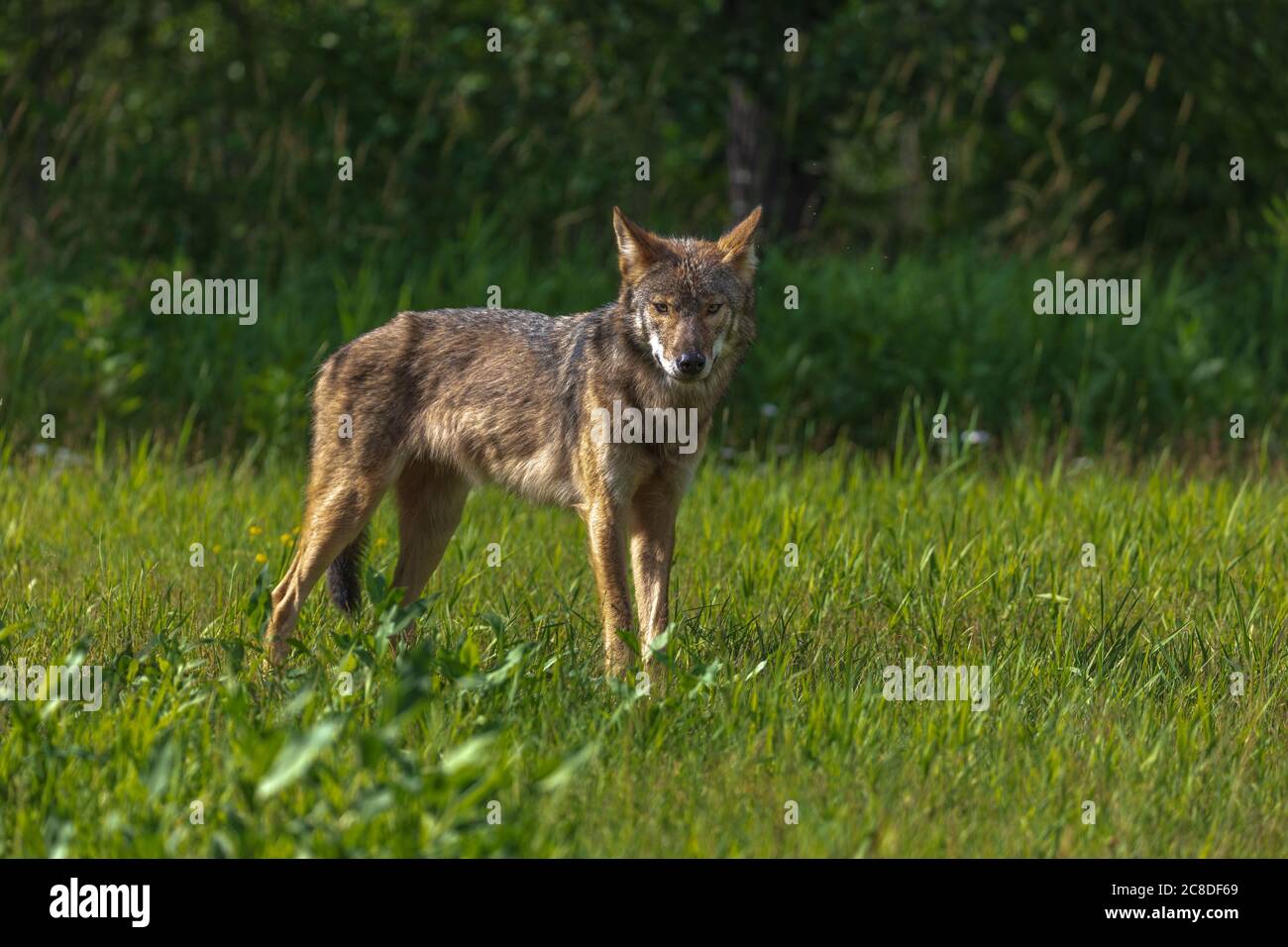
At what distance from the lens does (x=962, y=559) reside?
691cm

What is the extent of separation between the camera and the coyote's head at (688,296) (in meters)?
5.73

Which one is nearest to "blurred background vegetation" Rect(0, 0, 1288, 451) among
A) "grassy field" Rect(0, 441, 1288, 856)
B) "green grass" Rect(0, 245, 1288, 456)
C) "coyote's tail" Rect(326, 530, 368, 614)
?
"green grass" Rect(0, 245, 1288, 456)

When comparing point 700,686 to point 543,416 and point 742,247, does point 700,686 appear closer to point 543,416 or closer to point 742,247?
point 543,416

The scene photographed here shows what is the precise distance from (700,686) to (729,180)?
845 cm

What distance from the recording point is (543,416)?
6312 millimetres

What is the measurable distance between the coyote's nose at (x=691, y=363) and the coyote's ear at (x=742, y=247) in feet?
1.97

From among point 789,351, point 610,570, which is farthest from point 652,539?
point 789,351

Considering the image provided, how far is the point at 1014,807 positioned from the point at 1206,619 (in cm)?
223

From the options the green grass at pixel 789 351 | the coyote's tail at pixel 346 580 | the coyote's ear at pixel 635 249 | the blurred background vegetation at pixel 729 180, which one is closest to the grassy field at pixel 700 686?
the coyote's tail at pixel 346 580

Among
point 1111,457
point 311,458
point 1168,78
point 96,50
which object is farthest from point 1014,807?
point 96,50

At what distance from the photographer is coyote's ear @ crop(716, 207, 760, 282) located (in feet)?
20.0

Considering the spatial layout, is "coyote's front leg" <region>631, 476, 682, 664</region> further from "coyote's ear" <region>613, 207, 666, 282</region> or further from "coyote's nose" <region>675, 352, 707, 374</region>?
"coyote's ear" <region>613, 207, 666, 282</region>
